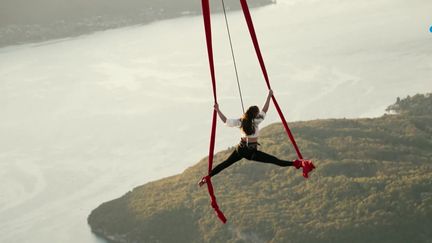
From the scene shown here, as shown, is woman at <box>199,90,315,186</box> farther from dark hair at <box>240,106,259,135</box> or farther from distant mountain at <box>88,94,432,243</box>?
distant mountain at <box>88,94,432,243</box>

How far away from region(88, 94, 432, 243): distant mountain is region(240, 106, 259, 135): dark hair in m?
80.5

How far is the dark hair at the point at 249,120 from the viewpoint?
1095cm

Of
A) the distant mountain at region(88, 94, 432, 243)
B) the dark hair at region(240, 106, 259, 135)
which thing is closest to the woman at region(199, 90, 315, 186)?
the dark hair at region(240, 106, 259, 135)

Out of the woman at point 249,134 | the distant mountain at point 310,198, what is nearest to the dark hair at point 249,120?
the woman at point 249,134

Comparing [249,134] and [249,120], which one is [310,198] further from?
[249,120]

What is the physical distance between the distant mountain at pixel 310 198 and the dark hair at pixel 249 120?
8050cm

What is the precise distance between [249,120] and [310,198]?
302ft

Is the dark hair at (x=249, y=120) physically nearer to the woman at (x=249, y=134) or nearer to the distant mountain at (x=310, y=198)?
the woman at (x=249, y=134)

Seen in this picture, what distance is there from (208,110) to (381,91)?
187ft

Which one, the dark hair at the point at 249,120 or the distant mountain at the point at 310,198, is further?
the distant mountain at the point at 310,198

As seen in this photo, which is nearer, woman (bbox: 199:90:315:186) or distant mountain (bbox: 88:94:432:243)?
woman (bbox: 199:90:315:186)

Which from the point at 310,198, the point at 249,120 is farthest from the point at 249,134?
the point at 310,198

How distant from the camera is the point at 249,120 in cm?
1104

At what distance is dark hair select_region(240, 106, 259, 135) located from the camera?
35.9 feet
